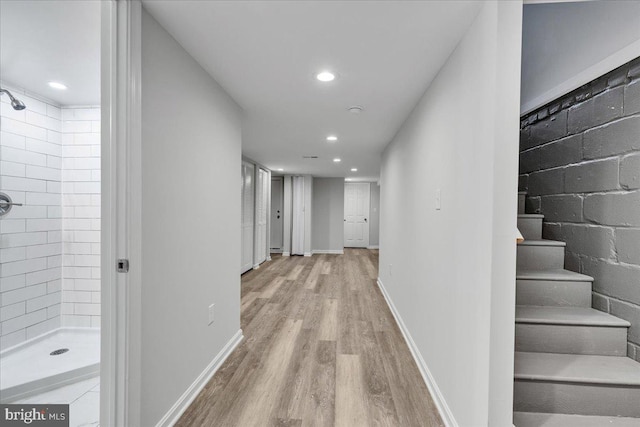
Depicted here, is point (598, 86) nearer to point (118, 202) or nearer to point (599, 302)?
point (599, 302)

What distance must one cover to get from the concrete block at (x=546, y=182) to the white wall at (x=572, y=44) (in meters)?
0.55

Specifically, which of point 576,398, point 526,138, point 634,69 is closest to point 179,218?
point 576,398

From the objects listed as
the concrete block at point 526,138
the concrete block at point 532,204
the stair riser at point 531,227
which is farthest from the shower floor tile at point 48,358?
the concrete block at point 526,138

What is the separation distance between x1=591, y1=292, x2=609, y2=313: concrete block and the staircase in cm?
3

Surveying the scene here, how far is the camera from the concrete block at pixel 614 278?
1582mm

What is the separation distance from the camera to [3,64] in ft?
6.48

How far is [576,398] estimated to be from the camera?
1447 millimetres

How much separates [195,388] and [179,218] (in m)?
1.07

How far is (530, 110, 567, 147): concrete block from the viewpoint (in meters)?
2.13

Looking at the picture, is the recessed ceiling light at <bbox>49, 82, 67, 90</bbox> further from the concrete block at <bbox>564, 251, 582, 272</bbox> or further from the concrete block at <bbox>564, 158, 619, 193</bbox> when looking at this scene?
the concrete block at <bbox>564, 251, 582, 272</bbox>

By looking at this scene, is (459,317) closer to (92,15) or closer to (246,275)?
(92,15)

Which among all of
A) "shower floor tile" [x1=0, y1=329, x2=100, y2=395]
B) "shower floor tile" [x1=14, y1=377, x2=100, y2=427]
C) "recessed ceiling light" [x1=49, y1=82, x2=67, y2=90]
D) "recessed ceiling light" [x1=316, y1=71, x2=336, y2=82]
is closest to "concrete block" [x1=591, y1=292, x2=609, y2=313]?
"recessed ceiling light" [x1=316, y1=71, x2=336, y2=82]

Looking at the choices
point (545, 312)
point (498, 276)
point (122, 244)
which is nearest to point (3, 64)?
point (122, 244)

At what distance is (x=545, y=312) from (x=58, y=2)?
301 centimetres
